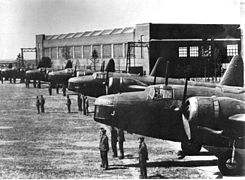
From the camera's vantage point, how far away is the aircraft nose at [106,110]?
1786cm

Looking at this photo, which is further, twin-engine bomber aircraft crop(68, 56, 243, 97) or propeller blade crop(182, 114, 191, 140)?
twin-engine bomber aircraft crop(68, 56, 243, 97)

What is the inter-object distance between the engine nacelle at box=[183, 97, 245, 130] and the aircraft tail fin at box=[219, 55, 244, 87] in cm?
800

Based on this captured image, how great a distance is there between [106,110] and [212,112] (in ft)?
15.6

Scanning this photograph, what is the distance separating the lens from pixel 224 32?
266 feet

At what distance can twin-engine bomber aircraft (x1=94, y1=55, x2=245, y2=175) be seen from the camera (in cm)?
1533

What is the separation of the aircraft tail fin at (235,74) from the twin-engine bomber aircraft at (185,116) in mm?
4002

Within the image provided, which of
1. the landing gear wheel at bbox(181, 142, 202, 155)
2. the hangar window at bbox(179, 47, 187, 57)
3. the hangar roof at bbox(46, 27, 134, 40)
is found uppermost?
the hangar roof at bbox(46, 27, 134, 40)

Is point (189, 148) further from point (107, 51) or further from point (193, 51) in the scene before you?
point (107, 51)

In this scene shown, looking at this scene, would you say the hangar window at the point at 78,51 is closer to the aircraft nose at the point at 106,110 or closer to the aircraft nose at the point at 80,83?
the aircraft nose at the point at 80,83

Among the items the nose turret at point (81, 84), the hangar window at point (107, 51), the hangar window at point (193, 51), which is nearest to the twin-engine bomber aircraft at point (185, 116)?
the nose turret at point (81, 84)

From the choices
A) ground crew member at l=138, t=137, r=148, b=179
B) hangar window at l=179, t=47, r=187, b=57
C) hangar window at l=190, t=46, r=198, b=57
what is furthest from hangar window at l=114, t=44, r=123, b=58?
ground crew member at l=138, t=137, r=148, b=179

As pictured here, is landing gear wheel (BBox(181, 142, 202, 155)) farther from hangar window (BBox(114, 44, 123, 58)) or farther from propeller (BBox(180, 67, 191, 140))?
hangar window (BBox(114, 44, 123, 58))

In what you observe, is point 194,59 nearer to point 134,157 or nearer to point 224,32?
point 224,32

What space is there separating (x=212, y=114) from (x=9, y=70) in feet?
233
